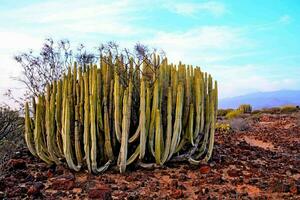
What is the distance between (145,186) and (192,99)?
7.42ft

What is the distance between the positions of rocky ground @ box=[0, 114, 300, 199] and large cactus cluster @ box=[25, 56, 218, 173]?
275 mm

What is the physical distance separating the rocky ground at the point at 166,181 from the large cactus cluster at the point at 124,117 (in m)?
0.28

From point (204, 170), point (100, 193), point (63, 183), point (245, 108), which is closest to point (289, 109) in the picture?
point (245, 108)

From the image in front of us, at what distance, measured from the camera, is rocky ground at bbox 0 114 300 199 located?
564cm

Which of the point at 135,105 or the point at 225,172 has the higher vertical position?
the point at 135,105

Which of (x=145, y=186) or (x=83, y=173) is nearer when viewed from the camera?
(x=145, y=186)

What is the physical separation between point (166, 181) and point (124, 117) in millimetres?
1158

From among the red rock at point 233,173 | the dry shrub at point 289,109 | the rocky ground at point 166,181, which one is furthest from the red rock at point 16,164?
the dry shrub at point 289,109

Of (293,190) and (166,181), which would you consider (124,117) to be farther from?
(293,190)

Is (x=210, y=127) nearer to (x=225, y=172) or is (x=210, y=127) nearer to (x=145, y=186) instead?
(x=225, y=172)

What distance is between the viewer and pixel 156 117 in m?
6.67

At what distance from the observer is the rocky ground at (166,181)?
5.64m

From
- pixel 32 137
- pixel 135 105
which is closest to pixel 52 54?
pixel 32 137

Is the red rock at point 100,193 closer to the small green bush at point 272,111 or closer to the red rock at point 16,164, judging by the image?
the red rock at point 16,164
